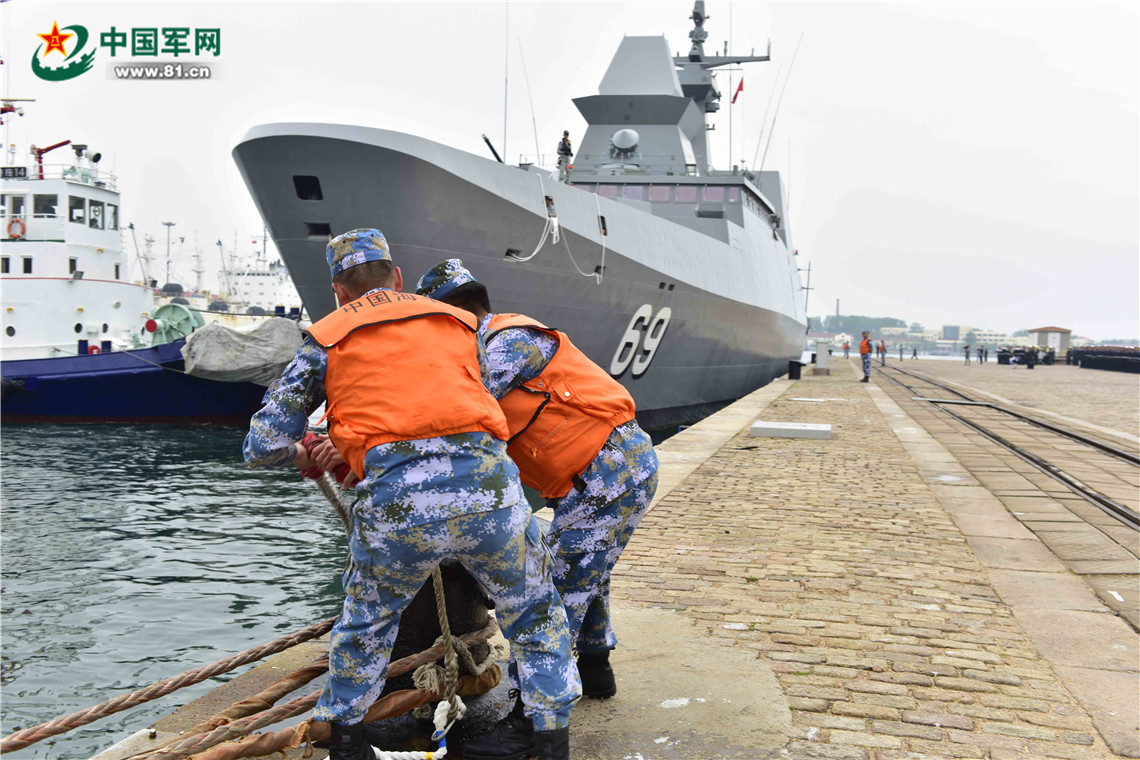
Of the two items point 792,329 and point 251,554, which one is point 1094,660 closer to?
point 251,554

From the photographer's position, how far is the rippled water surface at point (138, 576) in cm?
567

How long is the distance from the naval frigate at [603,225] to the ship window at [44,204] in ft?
51.5

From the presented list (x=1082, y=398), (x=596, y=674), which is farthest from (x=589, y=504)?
(x=1082, y=398)

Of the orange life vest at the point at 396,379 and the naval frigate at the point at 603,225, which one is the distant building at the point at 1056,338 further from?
the orange life vest at the point at 396,379

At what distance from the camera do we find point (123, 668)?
19.3ft

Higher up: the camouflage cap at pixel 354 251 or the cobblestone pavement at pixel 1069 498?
the camouflage cap at pixel 354 251

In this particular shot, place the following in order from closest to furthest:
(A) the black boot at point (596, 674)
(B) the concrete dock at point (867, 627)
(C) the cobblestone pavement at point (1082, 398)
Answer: (B) the concrete dock at point (867, 627) → (A) the black boot at point (596, 674) → (C) the cobblestone pavement at point (1082, 398)

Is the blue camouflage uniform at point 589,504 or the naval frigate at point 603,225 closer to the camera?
the blue camouflage uniform at point 589,504

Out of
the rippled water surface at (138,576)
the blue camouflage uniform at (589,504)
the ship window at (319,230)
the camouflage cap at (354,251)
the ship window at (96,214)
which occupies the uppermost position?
the ship window at (96,214)

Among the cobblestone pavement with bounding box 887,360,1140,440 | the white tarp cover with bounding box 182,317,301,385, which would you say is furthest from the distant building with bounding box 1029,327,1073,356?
the white tarp cover with bounding box 182,317,301,385

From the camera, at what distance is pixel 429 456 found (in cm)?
226

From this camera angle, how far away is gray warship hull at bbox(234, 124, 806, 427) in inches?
472

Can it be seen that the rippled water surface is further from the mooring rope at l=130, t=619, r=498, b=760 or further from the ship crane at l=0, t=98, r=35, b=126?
the ship crane at l=0, t=98, r=35, b=126

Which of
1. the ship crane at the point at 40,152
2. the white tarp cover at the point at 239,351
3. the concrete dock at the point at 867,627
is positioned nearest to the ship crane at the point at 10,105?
the ship crane at the point at 40,152
